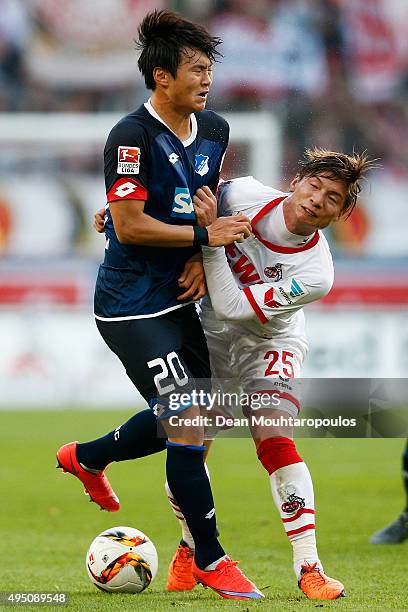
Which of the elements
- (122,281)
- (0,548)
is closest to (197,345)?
(122,281)

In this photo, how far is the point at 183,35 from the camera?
16.5 ft

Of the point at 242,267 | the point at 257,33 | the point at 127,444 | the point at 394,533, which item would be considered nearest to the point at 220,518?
the point at 394,533

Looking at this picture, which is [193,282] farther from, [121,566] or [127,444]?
[121,566]

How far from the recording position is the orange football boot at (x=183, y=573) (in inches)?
218

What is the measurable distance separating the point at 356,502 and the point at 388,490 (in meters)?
0.71

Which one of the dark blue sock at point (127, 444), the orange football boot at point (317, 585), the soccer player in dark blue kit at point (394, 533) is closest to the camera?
the orange football boot at point (317, 585)

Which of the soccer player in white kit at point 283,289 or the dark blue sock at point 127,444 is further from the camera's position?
the dark blue sock at point 127,444

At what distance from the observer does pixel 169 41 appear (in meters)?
5.06

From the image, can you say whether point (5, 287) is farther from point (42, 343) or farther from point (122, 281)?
point (122, 281)

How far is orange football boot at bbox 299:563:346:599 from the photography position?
4957 mm

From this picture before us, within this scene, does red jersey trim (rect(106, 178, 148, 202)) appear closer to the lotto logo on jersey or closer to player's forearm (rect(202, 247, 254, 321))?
the lotto logo on jersey

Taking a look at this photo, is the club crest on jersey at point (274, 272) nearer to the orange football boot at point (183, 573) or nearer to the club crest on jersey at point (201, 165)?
the club crest on jersey at point (201, 165)

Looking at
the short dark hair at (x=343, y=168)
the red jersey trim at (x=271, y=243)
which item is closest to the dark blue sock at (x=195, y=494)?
the red jersey trim at (x=271, y=243)

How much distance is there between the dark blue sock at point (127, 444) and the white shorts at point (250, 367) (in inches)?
13.4
